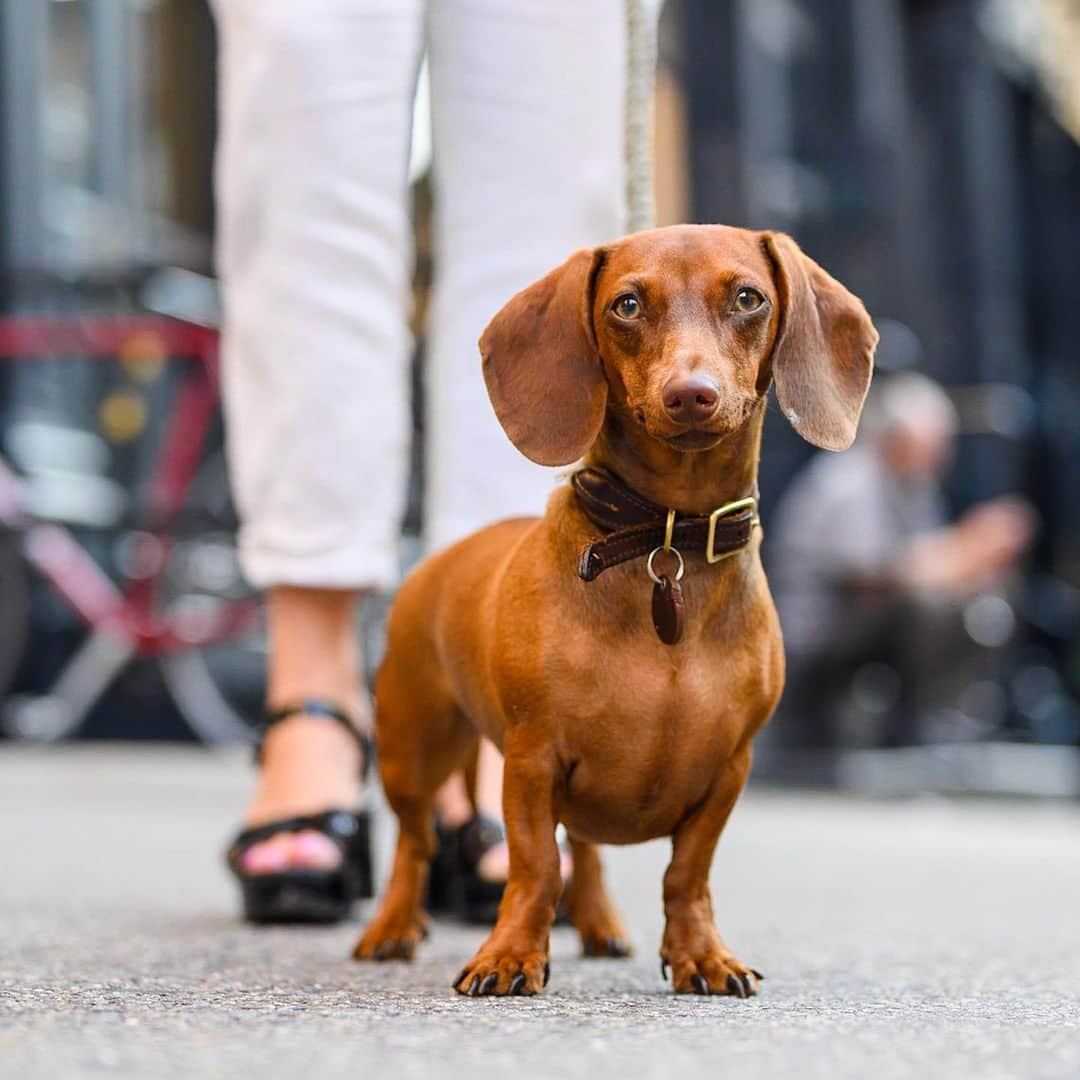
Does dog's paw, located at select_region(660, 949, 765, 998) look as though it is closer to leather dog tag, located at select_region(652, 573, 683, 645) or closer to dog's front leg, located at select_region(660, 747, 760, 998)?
dog's front leg, located at select_region(660, 747, 760, 998)

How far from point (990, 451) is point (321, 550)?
636cm

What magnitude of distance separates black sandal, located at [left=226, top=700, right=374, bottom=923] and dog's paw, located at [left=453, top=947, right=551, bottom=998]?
0.45 metres

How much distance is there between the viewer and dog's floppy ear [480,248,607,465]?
115 cm

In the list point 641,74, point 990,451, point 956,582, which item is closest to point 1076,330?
point 990,451

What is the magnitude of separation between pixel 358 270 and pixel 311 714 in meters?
0.42

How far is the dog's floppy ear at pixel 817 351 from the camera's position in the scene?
3.80 feet

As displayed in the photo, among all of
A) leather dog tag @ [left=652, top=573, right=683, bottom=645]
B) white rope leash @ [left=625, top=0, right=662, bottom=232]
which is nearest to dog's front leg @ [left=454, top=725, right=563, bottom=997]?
leather dog tag @ [left=652, top=573, right=683, bottom=645]

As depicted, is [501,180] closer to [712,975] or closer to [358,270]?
[358,270]

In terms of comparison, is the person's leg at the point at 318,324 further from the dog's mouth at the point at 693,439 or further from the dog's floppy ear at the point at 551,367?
the dog's mouth at the point at 693,439

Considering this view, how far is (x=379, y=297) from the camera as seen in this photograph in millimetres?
1650

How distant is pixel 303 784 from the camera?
159 centimetres

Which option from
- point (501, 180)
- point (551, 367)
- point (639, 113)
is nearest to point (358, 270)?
point (501, 180)

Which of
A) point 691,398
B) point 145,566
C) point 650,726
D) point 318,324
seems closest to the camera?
point 691,398

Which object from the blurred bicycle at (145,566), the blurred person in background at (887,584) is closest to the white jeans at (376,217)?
the blurred bicycle at (145,566)
